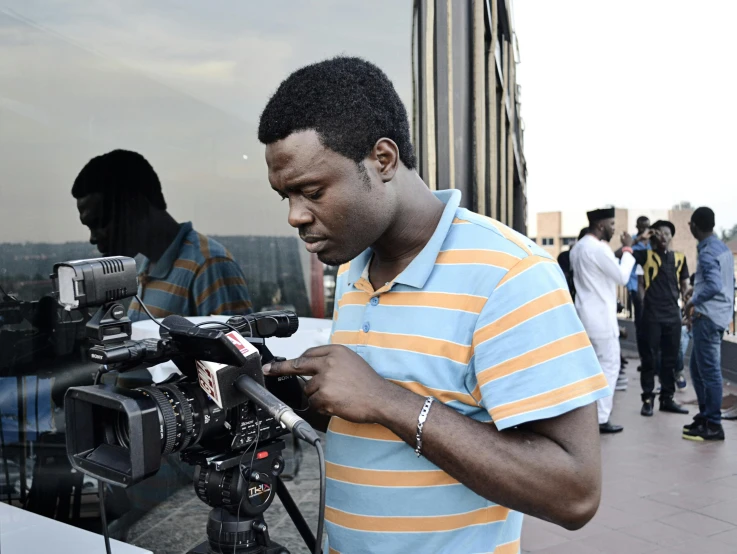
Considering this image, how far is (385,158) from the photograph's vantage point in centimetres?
125

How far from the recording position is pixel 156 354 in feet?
3.90

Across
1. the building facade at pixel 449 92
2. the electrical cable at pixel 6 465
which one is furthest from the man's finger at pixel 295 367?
the building facade at pixel 449 92

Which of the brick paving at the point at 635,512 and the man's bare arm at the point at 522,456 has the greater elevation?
the man's bare arm at the point at 522,456

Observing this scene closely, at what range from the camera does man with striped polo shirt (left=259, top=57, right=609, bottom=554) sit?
43.9 inches

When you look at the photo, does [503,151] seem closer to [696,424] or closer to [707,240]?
[707,240]

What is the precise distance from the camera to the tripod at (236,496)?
1.27 metres

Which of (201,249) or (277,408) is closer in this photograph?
(277,408)

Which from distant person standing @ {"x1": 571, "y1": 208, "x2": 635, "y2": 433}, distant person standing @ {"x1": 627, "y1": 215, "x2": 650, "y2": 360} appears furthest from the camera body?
distant person standing @ {"x1": 627, "y1": 215, "x2": 650, "y2": 360}

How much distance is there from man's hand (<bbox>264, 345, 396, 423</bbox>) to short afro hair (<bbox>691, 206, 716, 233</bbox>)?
5179 mm

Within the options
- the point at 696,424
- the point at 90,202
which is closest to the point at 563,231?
the point at 696,424

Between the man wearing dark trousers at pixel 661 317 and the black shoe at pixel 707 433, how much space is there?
33.5 inches

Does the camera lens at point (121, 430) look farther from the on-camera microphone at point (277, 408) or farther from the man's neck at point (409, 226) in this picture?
the man's neck at point (409, 226)

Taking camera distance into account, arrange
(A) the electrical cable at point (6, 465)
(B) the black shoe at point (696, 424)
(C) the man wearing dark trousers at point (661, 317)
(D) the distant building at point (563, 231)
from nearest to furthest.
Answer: (A) the electrical cable at point (6, 465)
(B) the black shoe at point (696, 424)
(C) the man wearing dark trousers at point (661, 317)
(D) the distant building at point (563, 231)

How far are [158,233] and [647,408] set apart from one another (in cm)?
496
